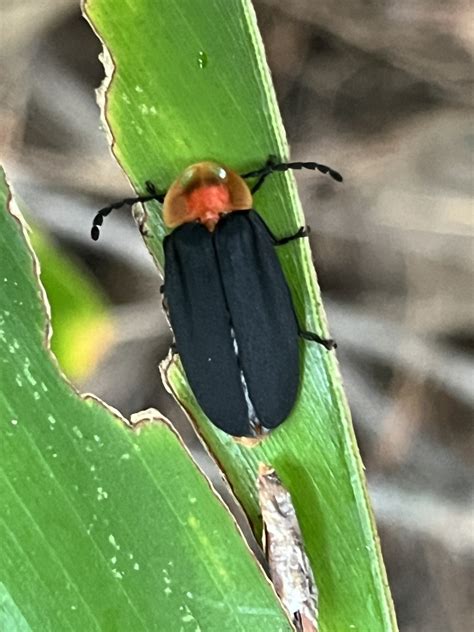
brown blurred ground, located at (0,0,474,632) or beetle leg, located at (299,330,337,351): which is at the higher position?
brown blurred ground, located at (0,0,474,632)

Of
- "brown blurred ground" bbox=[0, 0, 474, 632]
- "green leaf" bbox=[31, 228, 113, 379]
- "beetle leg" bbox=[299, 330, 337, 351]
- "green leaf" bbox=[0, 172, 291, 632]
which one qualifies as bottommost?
"green leaf" bbox=[0, 172, 291, 632]

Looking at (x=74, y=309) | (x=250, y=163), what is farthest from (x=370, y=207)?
(x=74, y=309)

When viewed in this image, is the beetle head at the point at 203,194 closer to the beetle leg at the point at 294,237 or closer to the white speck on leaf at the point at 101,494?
the beetle leg at the point at 294,237

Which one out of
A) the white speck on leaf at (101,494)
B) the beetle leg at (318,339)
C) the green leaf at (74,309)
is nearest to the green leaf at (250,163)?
the beetle leg at (318,339)

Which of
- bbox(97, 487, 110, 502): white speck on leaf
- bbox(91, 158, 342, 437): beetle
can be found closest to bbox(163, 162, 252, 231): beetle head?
bbox(91, 158, 342, 437): beetle

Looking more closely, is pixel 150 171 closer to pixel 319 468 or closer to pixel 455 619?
pixel 319 468

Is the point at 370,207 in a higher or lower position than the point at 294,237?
higher

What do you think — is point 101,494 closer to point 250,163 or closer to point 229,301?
point 229,301

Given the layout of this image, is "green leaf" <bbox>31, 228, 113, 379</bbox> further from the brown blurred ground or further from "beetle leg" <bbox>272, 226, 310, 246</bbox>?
"beetle leg" <bbox>272, 226, 310, 246</bbox>
